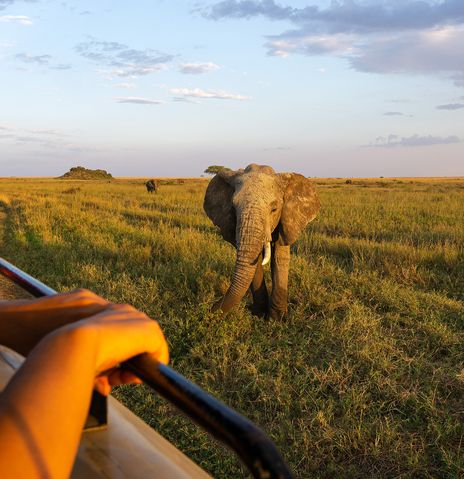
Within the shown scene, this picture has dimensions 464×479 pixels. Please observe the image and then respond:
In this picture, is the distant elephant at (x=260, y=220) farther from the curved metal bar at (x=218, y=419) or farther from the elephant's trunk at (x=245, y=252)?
the curved metal bar at (x=218, y=419)

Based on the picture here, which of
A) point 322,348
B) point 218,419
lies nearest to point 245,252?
point 322,348

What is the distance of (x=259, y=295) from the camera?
549 centimetres

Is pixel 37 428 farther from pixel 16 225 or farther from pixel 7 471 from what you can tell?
pixel 16 225

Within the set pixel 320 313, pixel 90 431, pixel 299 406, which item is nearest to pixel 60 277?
pixel 320 313

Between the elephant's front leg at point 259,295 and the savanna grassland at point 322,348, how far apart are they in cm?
26

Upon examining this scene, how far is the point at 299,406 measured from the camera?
352 cm

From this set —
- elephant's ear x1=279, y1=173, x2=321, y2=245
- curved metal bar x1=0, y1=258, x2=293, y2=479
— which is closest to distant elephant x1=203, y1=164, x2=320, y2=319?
elephant's ear x1=279, y1=173, x2=321, y2=245

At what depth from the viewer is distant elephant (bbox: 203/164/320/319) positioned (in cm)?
488

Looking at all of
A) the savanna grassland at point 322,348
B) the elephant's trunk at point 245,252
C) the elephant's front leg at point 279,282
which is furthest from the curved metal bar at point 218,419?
the elephant's front leg at point 279,282

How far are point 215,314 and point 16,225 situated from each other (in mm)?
9474

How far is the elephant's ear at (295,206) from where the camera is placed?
5.32m

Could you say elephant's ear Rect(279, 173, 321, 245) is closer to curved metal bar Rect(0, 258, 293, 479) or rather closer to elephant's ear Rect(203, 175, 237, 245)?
elephant's ear Rect(203, 175, 237, 245)

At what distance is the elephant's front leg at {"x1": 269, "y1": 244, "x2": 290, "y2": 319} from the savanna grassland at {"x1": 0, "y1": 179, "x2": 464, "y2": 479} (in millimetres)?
175

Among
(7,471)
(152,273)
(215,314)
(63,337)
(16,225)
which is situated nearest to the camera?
(7,471)
